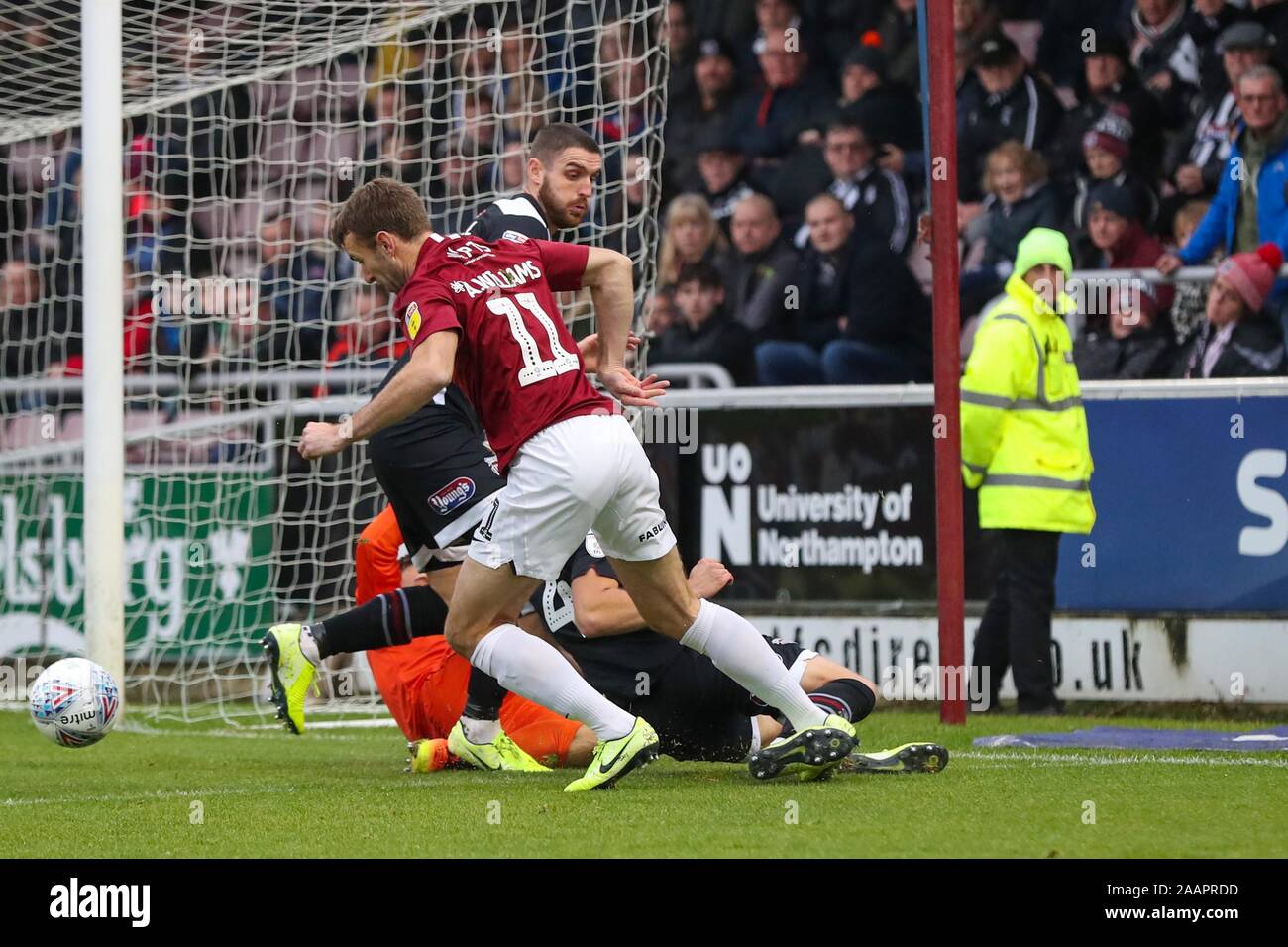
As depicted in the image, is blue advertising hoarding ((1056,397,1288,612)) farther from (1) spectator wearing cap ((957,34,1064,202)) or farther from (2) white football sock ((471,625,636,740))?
(2) white football sock ((471,625,636,740))

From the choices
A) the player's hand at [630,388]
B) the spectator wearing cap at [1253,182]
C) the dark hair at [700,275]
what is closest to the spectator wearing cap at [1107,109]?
the spectator wearing cap at [1253,182]

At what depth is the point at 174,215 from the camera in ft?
38.2

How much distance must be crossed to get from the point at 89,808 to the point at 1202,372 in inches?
248

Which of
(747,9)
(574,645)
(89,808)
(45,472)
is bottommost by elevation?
(89,808)

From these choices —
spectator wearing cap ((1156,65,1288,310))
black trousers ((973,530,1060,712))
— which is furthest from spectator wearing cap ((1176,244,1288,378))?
black trousers ((973,530,1060,712))

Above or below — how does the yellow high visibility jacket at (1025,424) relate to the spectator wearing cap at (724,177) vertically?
below

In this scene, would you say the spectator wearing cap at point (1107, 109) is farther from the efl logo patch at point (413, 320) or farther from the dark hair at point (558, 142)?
the efl logo patch at point (413, 320)

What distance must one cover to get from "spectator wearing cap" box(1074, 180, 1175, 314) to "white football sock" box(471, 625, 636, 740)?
5.89 meters

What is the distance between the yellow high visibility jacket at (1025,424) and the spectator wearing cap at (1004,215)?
2.01m

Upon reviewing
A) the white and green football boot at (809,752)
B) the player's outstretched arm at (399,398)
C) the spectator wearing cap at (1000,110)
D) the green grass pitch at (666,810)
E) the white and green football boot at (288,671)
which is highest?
the spectator wearing cap at (1000,110)

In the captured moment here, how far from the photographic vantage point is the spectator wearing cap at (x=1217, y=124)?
10414mm
